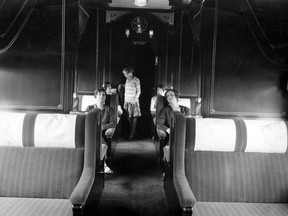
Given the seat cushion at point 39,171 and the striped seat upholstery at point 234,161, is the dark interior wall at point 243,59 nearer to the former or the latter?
the striped seat upholstery at point 234,161

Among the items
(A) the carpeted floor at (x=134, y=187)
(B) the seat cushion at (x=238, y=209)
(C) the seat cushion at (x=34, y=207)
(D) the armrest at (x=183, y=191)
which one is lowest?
(A) the carpeted floor at (x=134, y=187)

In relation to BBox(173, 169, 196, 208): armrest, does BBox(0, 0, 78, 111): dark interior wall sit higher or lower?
higher

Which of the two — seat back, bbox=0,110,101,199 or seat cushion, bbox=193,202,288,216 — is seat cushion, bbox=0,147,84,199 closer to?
seat back, bbox=0,110,101,199

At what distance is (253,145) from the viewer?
2545mm

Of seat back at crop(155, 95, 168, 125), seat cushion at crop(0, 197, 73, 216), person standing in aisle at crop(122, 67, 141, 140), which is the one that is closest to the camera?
seat cushion at crop(0, 197, 73, 216)

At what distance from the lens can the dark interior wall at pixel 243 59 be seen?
2.91 metres

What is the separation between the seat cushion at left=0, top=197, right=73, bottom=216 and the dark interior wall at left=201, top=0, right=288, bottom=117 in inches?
62.3

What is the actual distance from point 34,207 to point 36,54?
5.03 ft

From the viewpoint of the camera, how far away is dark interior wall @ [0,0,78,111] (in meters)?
3.00

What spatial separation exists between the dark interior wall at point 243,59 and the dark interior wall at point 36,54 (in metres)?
1.40

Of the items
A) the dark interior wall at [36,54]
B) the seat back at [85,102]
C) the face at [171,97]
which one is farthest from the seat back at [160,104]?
the dark interior wall at [36,54]

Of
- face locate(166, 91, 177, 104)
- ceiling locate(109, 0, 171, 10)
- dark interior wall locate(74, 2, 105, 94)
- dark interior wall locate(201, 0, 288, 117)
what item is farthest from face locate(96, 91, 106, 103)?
ceiling locate(109, 0, 171, 10)

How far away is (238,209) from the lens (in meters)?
2.33

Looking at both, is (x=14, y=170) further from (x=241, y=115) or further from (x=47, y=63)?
(x=241, y=115)
